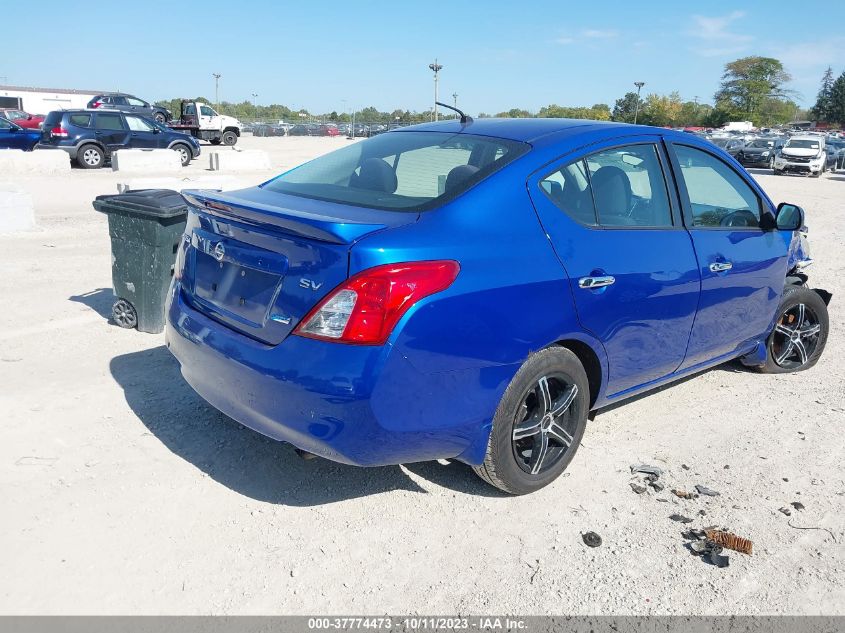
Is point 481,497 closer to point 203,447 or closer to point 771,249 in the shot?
point 203,447

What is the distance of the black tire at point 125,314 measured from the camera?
5.57 m

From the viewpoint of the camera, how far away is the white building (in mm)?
53094

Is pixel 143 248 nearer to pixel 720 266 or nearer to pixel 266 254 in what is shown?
pixel 266 254

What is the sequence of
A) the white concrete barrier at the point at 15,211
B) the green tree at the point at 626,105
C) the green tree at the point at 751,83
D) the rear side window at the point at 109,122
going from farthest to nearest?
the green tree at the point at 751,83 < the green tree at the point at 626,105 < the rear side window at the point at 109,122 < the white concrete barrier at the point at 15,211

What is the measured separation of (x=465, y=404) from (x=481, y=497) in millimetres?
714

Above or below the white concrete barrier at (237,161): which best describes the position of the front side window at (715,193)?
above

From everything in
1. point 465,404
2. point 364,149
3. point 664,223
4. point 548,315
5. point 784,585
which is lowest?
point 784,585

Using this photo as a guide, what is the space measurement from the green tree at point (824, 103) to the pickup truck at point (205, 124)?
5221 inches

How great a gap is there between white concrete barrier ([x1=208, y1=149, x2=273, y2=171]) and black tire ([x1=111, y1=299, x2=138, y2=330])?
52.0ft

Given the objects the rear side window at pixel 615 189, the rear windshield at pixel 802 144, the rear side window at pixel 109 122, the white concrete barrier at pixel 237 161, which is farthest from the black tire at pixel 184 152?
the rear windshield at pixel 802 144

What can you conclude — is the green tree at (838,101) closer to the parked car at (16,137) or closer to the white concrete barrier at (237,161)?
the white concrete barrier at (237,161)

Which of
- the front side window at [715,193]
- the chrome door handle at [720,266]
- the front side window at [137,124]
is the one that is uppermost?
the front side window at [137,124]

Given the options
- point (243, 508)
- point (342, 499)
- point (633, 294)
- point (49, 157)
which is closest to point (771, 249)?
point (633, 294)

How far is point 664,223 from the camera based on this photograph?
3.87m
